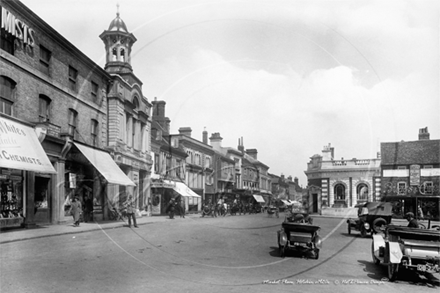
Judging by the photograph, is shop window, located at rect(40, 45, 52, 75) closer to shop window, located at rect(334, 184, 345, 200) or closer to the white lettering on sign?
the white lettering on sign

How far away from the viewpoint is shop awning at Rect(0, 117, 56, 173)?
12963 mm

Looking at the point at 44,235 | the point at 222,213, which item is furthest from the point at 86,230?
the point at 222,213

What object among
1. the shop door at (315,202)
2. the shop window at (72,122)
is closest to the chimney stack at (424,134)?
the shop door at (315,202)

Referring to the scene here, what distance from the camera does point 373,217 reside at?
17.7 m

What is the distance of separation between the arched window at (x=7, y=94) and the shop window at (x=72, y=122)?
5.22 meters

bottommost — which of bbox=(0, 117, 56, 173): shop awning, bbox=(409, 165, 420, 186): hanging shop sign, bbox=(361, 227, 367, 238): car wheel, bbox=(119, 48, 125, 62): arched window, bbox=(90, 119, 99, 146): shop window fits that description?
bbox=(361, 227, 367, 238): car wheel

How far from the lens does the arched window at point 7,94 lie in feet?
50.8

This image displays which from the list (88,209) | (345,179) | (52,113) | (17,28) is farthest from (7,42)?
(345,179)

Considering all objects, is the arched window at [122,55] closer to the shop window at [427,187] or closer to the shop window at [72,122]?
the shop window at [72,122]

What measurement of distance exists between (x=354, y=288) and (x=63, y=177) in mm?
16843

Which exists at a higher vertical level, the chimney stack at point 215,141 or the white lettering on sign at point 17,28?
the white lettering on sign at point 17,28

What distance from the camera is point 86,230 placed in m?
16.5

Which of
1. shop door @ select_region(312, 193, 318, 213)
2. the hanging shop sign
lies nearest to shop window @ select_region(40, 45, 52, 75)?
the hanging shop sign

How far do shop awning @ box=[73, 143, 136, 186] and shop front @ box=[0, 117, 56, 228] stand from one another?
9.49ft
